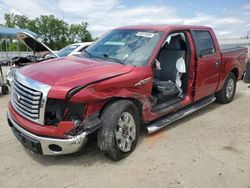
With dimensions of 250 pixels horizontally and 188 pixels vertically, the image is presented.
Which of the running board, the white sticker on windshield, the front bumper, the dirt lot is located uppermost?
the white sticker on windshield

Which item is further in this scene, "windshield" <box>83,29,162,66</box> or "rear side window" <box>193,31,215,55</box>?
"rear side window" <box>193,31,215,55</box>

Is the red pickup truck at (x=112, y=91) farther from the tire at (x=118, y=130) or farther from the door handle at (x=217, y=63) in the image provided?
the door handle at (x=217, y=63)

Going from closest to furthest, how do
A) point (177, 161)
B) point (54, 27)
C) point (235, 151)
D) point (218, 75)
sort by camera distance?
point (177, 161) → point (235, 151) → point (218, 75) → point (54, 27)

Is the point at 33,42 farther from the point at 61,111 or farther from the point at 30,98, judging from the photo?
the point at 61,111

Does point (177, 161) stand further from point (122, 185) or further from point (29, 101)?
point (29, 101)

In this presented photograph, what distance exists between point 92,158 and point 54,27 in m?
50.1

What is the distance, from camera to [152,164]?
3525mm

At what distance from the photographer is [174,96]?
504 cm

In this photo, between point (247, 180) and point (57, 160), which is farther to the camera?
point (57, 160)

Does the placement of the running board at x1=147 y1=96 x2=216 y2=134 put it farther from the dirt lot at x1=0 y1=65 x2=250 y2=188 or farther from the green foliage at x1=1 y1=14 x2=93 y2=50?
the green foliage at x1=1 y1=14 x2=93 y2=50

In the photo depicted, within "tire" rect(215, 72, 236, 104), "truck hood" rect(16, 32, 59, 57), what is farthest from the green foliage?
"tire" rect(215, 72, 236, 104)

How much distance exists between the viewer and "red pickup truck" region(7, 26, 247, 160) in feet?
10.2

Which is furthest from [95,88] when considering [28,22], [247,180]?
[28,22]

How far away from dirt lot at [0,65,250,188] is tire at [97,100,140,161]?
6.9 inches
